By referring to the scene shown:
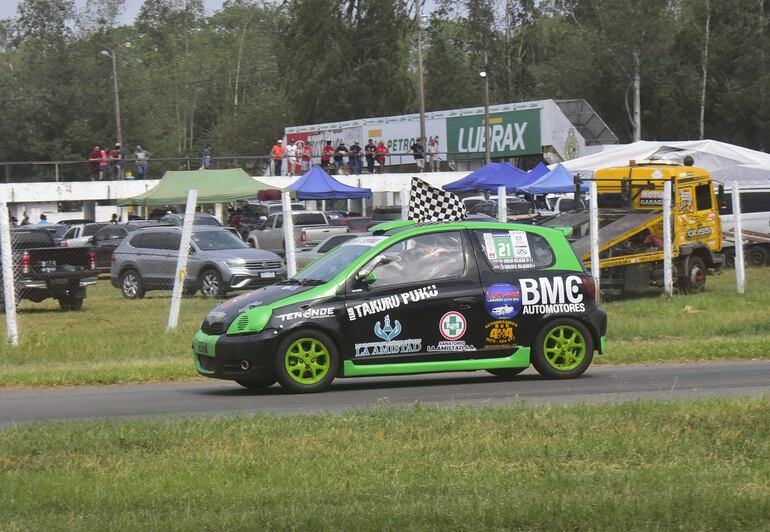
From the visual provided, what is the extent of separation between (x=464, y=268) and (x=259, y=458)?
492 cm

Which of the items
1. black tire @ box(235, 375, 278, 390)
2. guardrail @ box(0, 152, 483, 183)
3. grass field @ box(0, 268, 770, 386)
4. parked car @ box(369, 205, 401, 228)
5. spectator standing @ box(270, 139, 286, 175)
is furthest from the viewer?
spectator standing @ box(270, 139, 286, 175)

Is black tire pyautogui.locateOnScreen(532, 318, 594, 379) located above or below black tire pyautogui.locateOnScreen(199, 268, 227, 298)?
below

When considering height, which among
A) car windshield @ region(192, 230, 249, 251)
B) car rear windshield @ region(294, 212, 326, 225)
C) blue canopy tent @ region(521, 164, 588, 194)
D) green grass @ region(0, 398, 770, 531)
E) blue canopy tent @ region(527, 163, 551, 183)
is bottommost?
green grass @ region(0, 398, 770, 531)

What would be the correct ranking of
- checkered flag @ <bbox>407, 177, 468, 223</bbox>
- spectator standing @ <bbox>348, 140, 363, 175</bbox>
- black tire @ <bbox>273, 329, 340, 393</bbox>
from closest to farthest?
black tire @ <bbox>273, 329, 340, 393</bbox> → checkered flag @ <bbox>407, 177, 468, 223</bbox> → spectator standing @ <bbox>348, 140, 363, 175</bbox>

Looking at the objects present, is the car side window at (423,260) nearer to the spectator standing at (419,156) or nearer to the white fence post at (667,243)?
the white fence post at (667,243)

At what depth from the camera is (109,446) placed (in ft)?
27.7

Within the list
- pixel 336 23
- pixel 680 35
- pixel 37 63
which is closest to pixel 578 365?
pixel 680 35

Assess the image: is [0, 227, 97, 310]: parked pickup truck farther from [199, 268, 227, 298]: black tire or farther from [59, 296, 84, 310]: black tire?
[199, 268, 227, 298]: black tire

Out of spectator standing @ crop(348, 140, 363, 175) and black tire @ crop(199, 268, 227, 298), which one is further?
spectator standing @ crop(348, 140, 363, 175)

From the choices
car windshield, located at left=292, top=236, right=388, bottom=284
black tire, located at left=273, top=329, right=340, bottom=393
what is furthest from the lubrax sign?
black tire, located at left=273, top=329, right=340, bottom=393

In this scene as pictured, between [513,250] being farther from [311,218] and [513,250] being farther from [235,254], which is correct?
[311,218]

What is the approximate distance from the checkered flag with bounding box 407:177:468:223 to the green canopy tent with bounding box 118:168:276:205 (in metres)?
17.6

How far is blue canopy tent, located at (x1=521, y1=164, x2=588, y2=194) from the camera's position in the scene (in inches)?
1328

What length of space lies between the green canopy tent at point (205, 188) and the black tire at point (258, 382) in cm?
2379
